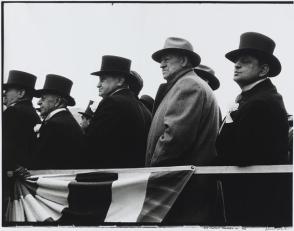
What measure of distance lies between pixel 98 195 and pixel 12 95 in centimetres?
235

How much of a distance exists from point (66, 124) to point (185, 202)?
6.83 feet

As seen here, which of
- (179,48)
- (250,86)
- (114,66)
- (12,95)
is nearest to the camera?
(250,86)

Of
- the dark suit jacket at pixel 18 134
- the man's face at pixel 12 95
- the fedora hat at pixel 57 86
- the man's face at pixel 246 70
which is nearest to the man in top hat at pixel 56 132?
the fedora hat at pixel 57 86

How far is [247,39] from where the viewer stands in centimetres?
580

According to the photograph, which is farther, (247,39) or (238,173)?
(247,39)

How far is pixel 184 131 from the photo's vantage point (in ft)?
18.1

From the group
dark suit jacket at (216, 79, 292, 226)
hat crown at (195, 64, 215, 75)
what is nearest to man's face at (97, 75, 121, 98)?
hat crown at (195, 64, 215, 75)

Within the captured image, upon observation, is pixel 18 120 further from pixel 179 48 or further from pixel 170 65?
pixel 179 48

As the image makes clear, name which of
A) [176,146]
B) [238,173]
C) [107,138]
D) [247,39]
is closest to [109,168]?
[107,138]

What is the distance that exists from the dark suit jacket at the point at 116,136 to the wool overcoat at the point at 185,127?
43 centimetres

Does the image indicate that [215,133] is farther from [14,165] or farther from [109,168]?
[14,165]

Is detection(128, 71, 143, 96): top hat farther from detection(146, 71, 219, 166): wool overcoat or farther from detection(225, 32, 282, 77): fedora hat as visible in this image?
detection(225, 32, 282, 77): fedora hat

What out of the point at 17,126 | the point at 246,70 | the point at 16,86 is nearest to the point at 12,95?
the point at 16,86

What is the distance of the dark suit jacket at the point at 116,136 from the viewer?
6176mm
